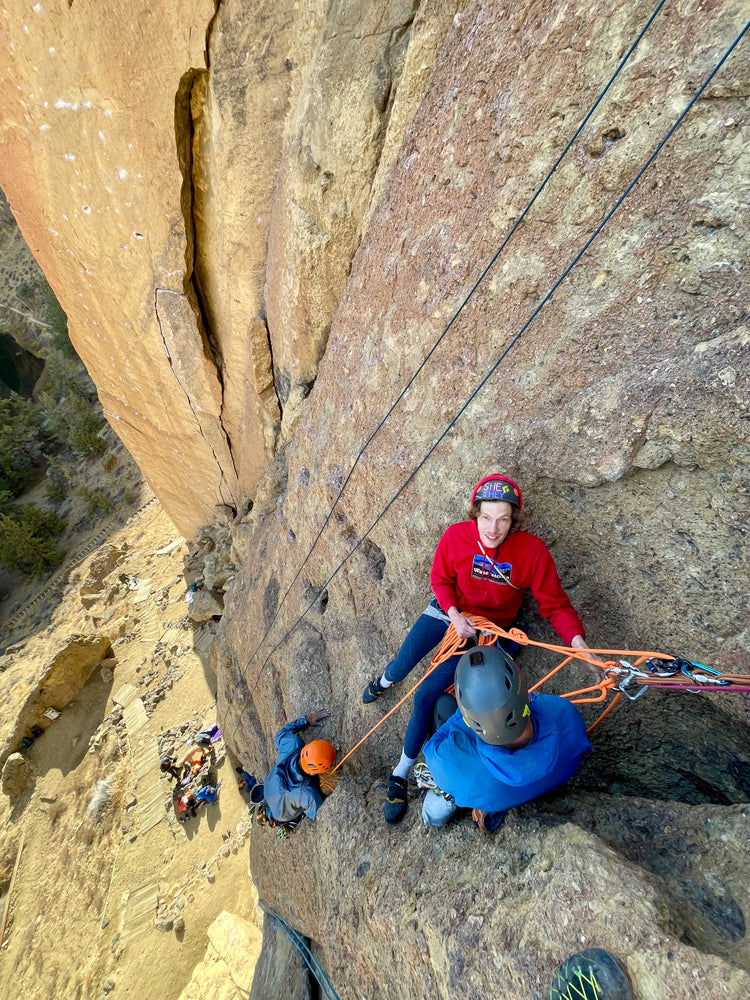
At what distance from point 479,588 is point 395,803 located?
132cm

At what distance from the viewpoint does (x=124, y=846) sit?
7.32 metres

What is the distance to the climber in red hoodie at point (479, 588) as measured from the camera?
2408 mm

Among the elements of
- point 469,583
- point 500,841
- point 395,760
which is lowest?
point 395,760

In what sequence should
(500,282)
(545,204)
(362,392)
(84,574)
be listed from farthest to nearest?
(84,574)
(362,392)
(500,282)
(545,204)

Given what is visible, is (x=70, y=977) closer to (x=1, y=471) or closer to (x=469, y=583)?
(x=469, y=583)

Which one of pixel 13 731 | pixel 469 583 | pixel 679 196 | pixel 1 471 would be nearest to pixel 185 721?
pixel 13 731

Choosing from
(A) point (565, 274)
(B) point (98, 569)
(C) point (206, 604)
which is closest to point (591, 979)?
(A) point (565, 274)

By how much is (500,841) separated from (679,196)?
2.76 metres

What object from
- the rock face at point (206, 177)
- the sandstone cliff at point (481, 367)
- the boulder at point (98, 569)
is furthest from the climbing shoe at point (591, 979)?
the boulder at point (98, 569)

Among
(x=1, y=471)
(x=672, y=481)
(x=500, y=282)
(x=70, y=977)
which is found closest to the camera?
Result: (x=672, y=481)

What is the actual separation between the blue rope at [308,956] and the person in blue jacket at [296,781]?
0.91 m

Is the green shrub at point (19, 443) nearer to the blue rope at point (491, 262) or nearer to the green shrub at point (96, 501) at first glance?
the green shrub at point (96, 501)

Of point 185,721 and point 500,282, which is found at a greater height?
point 500,282

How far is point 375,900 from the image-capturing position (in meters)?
2.55
